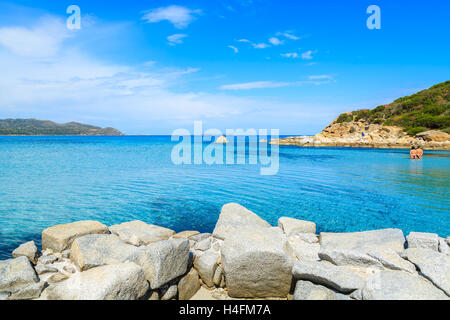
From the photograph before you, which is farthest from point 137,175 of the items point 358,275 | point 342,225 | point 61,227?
point 358,275

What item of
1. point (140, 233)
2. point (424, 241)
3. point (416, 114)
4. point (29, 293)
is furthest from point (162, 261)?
point (416, 114)

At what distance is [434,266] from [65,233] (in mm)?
9150

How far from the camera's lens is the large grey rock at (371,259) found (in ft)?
17.9

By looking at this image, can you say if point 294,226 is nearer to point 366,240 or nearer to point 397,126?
point 366,240

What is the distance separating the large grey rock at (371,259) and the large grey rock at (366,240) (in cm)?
87

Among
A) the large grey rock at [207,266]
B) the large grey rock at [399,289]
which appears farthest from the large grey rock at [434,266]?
the large grey rock at [207,266]

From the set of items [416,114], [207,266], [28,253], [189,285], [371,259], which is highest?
[416,114]

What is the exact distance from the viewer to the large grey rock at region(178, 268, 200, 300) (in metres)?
5.80

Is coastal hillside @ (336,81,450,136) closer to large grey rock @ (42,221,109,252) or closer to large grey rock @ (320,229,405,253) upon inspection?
large grey rock @ (320,229,405,253)

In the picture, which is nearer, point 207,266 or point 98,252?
point 98,252

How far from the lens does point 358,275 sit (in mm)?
5195

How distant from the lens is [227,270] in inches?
222

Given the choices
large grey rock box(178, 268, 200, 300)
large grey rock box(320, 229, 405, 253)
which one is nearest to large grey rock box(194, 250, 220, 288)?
large grey rock box(178, 268, 200, 300)
